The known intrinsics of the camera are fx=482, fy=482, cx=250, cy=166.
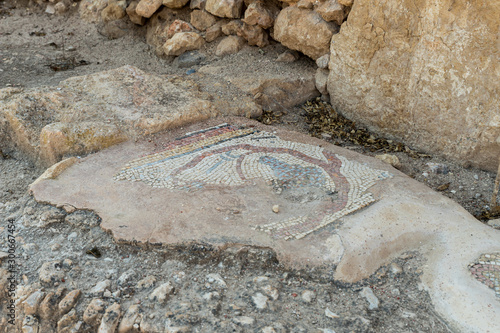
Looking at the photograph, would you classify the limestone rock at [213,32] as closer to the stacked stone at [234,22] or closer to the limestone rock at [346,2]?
the stacked stone at [234,22]

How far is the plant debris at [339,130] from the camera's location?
4.75m

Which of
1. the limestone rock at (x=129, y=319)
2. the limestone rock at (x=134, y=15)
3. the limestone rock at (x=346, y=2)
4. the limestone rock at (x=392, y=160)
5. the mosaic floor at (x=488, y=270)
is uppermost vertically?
the limestone rock at (x=346, y=2)

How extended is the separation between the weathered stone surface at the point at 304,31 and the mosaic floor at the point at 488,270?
10.1 feet

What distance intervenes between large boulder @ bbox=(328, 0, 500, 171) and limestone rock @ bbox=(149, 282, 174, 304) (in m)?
2.93

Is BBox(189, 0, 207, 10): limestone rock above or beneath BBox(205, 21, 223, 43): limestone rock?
above

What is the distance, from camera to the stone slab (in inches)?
117

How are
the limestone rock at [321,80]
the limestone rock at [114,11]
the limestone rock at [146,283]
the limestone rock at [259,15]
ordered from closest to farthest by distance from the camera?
1. the limestone rock at [146,283]
2. the limestone rock at [321,80]
3. the limestone rock at [259,15]
4. the limestone rock at [114,11]

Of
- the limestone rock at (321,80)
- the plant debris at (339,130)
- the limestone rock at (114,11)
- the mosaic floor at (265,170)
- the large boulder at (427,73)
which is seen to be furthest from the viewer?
the limestone rock at (114,11)

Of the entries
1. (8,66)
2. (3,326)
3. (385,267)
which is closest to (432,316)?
(385,267)

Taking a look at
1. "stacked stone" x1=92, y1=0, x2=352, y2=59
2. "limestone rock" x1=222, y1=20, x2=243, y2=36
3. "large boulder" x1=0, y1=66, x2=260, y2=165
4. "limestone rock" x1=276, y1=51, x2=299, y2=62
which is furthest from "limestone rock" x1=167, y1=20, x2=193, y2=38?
"large boulder" x1=0, y1=66, x2=260, y2=165

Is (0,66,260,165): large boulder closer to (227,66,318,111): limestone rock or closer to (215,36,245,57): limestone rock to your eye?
(227,66,318,111): limestone rock

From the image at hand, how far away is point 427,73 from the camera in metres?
4.38

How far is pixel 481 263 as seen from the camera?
295cm

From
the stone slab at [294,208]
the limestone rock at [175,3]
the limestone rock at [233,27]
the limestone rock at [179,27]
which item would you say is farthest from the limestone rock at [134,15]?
the stone slab at [294,208]
